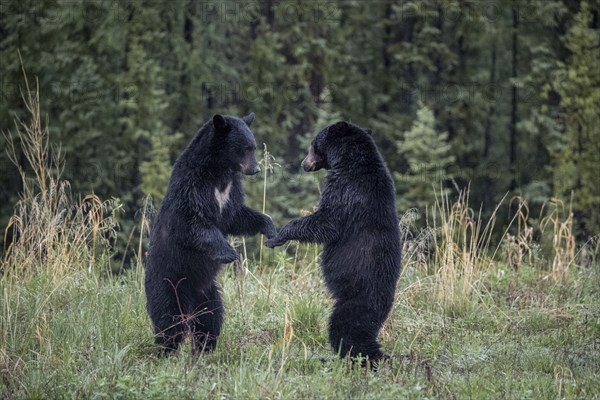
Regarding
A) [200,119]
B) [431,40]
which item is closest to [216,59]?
[200,119]

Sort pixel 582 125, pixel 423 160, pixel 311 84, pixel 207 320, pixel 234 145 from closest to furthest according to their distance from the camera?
pixel 207 320 → pixel 234 145 → pixel 582 125 → pixel 423 160 → pixel 311 84

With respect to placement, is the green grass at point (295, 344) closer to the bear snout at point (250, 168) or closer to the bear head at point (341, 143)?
the bear snout at point (250, 168)

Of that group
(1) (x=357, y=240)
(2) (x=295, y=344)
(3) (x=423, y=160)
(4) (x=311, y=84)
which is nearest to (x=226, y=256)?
(1) (x=357, y=240)

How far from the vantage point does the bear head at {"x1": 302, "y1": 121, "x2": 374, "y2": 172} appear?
6328 mm

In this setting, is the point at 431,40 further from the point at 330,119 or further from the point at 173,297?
the point at 173,297

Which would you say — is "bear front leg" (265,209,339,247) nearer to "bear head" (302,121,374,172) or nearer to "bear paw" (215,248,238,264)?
"bear paw" (215,248,238,264)

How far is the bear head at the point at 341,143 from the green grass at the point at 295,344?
1.25 metres

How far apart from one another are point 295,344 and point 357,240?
3.49 ft

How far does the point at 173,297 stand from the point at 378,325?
1.43 metres

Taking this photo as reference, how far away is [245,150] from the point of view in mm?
6527

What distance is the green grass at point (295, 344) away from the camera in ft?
17.2

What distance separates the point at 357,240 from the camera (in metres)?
6.11

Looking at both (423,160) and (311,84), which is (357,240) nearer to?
(423,160)

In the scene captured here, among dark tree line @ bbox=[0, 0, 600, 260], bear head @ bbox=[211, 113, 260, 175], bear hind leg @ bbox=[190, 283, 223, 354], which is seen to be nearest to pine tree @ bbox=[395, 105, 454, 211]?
dark tree line @ bbox=[0, 0, 600, 260]
